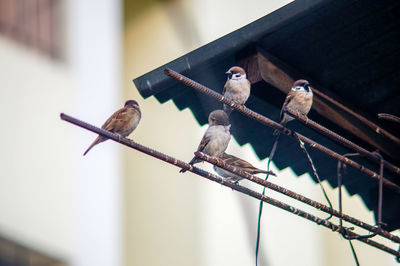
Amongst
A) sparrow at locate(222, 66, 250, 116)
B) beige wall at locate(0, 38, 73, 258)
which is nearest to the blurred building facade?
beige wall at locate(0, 38, 73, 258)

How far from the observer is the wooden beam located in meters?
4.82

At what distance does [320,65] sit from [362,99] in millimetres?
390

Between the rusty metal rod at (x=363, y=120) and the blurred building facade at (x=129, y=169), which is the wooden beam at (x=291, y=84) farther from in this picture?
the blurred building facade at (x=129, y=169)

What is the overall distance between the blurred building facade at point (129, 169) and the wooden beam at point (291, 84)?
310 centimetres

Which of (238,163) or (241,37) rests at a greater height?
(241,37)

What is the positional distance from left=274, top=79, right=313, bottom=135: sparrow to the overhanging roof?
7cm

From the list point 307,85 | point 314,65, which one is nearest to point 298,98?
point 307,85

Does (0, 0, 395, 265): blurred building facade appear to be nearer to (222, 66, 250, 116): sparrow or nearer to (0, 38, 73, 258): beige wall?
(0, 38, 73, 258): beige wall

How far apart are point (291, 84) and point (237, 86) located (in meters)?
0.51

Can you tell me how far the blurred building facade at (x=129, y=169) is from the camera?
9.08 m

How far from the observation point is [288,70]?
5.01m

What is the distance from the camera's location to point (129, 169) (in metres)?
11.0

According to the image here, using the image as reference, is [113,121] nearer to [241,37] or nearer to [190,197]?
[241,37]

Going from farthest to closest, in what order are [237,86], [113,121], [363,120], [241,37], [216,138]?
[113,121], [216,138], [237,86], [363,120], [241,37]
